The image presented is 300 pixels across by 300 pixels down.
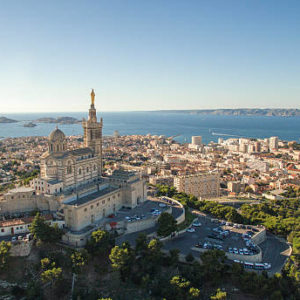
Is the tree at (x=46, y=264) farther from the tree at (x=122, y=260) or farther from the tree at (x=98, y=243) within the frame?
the tree at (x=122, y=260)

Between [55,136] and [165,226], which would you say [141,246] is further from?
[55,136]

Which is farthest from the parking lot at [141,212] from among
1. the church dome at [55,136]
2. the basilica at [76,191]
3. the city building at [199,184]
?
the city building at [199,184]

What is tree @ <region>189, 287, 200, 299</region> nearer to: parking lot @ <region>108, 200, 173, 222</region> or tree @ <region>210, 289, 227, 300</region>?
tree @ <region>210, 289, 227, 300</region>

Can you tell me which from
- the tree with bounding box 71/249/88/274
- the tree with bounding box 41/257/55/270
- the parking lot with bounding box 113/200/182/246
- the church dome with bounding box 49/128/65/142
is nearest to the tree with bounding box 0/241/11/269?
the tree with bounding box 41/257/55/270

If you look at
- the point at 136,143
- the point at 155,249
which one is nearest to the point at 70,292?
the point at 155,249

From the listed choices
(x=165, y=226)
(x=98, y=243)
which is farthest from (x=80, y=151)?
(x=165, y=226)

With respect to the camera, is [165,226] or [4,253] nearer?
[4,253]

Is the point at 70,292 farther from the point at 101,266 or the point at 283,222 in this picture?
the point at 283,222
